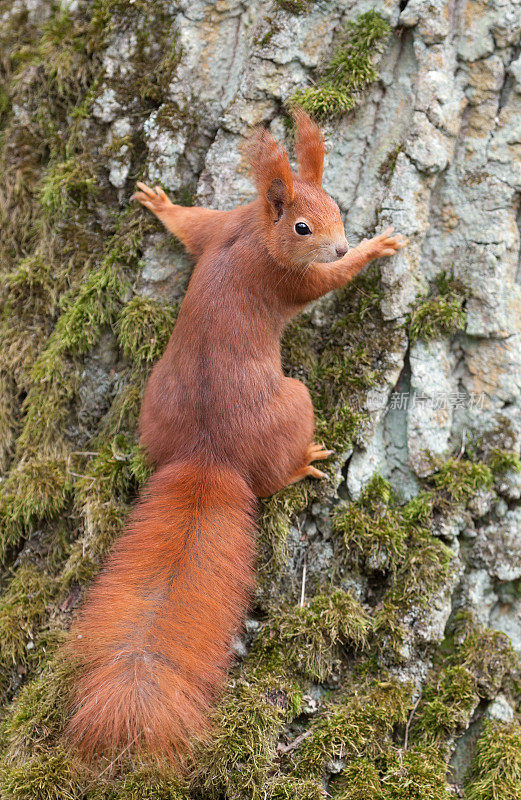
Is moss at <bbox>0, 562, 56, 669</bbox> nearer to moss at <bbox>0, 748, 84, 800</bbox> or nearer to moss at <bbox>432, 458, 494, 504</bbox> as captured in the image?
moss at <bbox>0, 748, 84, 800</bbox>

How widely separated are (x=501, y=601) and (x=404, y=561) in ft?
2.36

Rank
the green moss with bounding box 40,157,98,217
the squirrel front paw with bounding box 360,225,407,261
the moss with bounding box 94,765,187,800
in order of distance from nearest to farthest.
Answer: the moss with bounding box 94,765,187,800
the squirrel front paw with bounding box 360,225,407,261
the green moss with bounding box 40,157,98,217

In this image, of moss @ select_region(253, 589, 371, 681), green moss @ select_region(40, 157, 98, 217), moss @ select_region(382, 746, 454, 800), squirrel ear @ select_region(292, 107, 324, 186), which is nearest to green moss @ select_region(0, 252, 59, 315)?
green moss @ select_region(40, 157, 98, 217)

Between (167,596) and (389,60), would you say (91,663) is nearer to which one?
(167,596)

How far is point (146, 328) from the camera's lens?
3932 millimetres

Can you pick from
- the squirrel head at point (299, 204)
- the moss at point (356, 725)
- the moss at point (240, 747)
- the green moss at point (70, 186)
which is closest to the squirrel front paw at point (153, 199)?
the green moss at point (70, 186)

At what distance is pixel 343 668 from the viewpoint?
11.8 ft

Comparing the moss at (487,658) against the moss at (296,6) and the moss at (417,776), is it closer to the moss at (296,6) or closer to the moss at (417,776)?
the moss at (417,776)

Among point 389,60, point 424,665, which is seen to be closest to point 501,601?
point 424,665

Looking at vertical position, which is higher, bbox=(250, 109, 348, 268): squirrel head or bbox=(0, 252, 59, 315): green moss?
bbox=(250, 109, 348, 268): squirrel head

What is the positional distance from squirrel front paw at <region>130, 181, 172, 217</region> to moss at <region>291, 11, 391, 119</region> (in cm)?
91

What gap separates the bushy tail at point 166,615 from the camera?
264cm

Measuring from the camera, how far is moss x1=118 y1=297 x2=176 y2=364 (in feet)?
12.9

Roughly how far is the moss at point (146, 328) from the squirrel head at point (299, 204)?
2.64 ft
